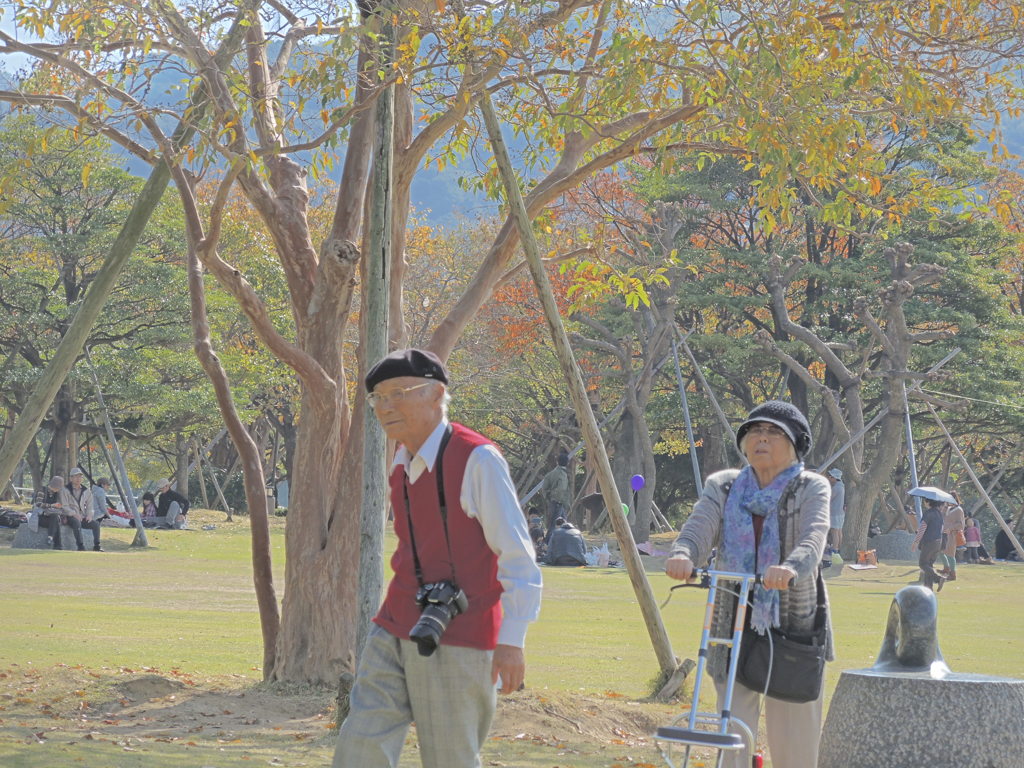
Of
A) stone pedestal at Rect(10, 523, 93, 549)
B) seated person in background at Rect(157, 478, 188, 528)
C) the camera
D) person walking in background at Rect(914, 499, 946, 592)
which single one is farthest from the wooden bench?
the camera

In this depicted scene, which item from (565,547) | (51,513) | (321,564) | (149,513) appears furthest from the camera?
(149,513)

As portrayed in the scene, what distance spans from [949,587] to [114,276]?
19.5 metres

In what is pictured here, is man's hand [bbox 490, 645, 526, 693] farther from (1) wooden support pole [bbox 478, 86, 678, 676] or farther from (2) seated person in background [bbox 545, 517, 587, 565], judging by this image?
(2) seated person in background [bbox 545, 517, 587, 565]

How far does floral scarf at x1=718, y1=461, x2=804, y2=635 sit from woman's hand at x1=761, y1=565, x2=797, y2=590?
0.26 meters

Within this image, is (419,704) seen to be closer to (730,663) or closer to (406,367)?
(406,367)

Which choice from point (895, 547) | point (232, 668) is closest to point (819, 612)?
point (232, 668)

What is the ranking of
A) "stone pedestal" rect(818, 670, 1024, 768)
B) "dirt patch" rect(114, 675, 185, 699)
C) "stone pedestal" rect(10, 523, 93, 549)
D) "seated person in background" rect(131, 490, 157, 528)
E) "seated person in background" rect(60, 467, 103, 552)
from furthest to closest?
"seated person in background" rect(131, 490, 157, 528), "stone pedestal" rect(10, 523, 93, 549), "seated person in background" rect(60, 467, 103, 552), "dirt patch" rect(114, 675, 185, 699), "stone pedestal" rect(818, 670, 1024, 768)

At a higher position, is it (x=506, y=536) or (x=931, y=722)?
(x=506, y=536)

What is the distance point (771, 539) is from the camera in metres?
5.62

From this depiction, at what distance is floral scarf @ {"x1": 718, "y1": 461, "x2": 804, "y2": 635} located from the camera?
5.61m

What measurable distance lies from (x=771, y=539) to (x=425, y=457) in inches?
66.6

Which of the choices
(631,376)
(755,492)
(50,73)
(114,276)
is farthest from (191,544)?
(755,492)

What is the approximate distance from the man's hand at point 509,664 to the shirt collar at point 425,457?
23.5 inches

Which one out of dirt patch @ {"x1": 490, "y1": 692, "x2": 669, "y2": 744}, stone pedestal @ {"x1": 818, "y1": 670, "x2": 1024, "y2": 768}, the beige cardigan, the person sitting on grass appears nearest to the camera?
the beige cardigan
